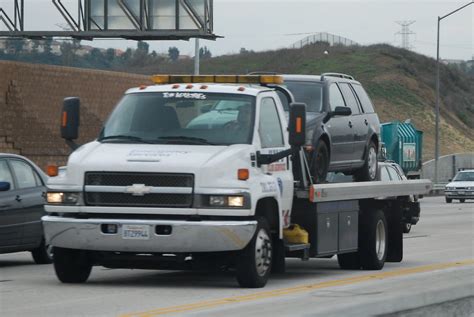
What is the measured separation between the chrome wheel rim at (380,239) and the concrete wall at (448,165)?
59393 mm

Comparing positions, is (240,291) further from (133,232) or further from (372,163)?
(372,163)

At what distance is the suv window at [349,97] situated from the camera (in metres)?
18.0

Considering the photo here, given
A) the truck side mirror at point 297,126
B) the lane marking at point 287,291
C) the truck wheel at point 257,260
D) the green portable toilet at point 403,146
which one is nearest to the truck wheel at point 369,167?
the lane marking at point 287,291

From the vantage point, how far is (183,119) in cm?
1423

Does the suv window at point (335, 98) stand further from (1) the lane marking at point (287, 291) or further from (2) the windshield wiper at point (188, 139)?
(2) the windshield wiper at point (188, 139)

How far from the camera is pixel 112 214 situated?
1335cm

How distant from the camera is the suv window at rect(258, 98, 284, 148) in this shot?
47.4 ft

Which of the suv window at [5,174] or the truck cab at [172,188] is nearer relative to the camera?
the truck cab at [172,188]

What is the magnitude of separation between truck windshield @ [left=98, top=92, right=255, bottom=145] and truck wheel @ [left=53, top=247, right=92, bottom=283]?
1337 millimetres

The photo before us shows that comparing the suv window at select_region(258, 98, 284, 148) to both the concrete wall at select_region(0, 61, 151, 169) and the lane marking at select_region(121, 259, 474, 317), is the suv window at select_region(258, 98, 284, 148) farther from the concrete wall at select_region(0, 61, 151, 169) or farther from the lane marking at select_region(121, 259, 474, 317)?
the concrete wall at select_region(0, 61, 151, 169)

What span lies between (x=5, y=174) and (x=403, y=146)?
32.4 m

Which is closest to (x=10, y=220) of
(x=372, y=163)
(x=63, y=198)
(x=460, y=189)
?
(x=63, y=198)

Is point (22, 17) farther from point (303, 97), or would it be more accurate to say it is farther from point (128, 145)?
point (128, 145)

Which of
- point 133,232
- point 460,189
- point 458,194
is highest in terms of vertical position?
point 133,232
